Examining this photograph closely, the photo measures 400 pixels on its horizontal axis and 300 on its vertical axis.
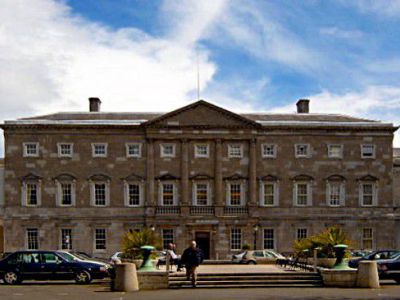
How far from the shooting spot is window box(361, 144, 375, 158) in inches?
2164

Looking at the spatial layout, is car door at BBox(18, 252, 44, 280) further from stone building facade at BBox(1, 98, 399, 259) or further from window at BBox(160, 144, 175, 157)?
window at BBox(160, 144, 175, 157)

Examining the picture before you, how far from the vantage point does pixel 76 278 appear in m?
29.4

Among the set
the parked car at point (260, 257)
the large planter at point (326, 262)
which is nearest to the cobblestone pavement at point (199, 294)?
the large planter at point (326, 262)

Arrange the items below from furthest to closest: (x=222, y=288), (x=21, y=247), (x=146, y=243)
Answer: (x=21, y=247)
(x=146, y=243)
(x=222, y=288)

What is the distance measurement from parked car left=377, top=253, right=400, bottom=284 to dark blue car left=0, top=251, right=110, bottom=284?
11.5 metres

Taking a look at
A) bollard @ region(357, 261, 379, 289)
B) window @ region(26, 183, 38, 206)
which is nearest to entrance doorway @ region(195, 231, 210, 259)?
window @ region(26, 183, 38, 206)

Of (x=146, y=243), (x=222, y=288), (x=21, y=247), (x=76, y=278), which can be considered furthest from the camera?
(x=21, y=247)

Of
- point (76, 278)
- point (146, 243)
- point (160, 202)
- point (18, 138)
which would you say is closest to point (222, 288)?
point (76, 278)

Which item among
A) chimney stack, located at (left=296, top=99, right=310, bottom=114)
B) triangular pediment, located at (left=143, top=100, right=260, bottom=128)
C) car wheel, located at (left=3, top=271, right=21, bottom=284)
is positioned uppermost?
chimney stack, located at (left=296, top=99, right=310, bottom=114)

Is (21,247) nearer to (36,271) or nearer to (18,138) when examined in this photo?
(18,138)

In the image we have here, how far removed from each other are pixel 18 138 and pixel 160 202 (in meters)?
11.9

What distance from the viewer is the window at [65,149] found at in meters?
53.9

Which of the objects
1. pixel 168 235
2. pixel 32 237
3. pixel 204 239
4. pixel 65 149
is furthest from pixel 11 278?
pixel 204 239

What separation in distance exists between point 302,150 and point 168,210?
37.6 ft
